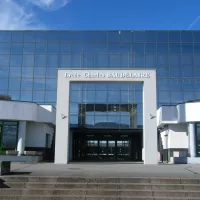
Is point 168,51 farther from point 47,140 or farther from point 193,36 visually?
point 47,140

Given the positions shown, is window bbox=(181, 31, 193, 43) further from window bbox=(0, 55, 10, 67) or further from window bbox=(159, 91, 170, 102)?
window bbox=(0, 55, 10, 67)

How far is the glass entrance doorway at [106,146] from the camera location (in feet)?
134

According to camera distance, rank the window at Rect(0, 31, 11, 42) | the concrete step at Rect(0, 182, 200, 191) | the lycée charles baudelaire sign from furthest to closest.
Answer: the window at Rect(0, 31, 11, 42), the lycée charles baudelaire sign, the concrete step at Rect(0, 182, 200, 191)

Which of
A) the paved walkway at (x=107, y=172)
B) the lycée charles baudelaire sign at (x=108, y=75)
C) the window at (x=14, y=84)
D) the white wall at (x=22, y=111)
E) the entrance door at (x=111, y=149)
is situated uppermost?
the window at (x=14, y=84)

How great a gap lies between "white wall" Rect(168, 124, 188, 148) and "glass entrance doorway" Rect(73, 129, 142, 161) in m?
9.57

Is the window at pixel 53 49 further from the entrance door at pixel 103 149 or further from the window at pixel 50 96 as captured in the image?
the entrance door at pixel 103 149

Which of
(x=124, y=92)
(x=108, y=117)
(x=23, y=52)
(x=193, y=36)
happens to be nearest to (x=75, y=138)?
(x=108, y=117)

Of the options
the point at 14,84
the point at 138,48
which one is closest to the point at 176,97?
the point at 138,48

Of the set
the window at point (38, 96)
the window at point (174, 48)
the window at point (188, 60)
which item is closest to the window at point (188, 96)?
the window at point (188, 60)

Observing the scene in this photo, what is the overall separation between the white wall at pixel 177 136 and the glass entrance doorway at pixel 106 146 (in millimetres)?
9568

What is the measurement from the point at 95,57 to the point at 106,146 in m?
11.6

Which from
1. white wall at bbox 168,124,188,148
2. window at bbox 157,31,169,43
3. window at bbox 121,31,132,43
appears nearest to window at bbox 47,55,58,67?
window at bbox 121,31,132,43

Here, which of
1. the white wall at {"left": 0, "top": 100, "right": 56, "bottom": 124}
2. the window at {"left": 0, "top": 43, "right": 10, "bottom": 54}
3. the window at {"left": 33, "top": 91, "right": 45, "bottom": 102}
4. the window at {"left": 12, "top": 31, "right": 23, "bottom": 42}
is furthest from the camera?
the window at {"left": 12, "top": 31, "right": 23, "bottom": 42}

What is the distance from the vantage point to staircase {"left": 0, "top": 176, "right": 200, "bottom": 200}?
11016mm
